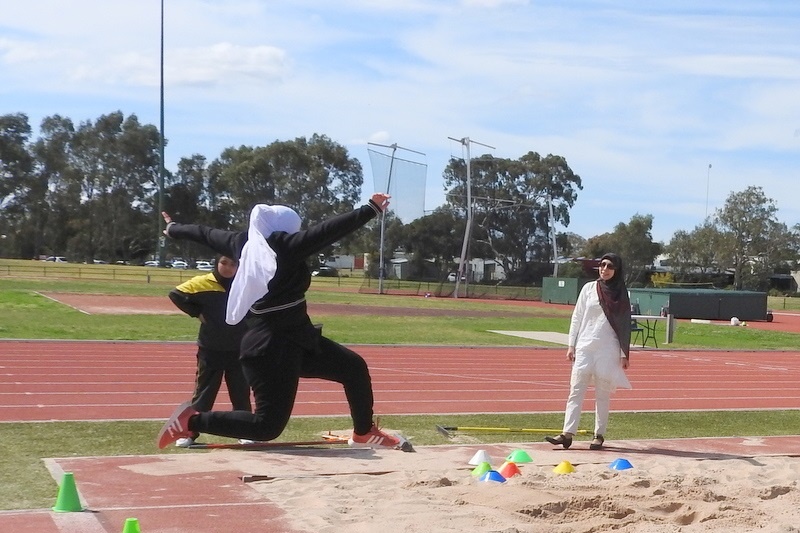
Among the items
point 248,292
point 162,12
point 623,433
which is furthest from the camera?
point 162,12

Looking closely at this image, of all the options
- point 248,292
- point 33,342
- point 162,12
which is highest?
point 162,12

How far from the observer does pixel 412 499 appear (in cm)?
636

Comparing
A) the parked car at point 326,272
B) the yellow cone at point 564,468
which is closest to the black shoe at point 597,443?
the yellow cone at point 564,468

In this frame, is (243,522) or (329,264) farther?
(329,264)

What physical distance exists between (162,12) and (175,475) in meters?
48.8

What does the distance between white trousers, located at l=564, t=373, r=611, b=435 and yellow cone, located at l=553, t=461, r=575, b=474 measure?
117 centimetres

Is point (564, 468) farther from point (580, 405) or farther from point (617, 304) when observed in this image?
point (617, 304)

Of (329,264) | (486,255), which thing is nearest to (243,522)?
(486,255)

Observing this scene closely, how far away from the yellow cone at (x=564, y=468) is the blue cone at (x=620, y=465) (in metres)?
0.36

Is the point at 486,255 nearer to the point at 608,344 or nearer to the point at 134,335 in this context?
the point at 134,335

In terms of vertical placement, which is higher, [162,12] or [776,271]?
[162,12]

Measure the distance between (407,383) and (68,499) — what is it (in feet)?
27.5

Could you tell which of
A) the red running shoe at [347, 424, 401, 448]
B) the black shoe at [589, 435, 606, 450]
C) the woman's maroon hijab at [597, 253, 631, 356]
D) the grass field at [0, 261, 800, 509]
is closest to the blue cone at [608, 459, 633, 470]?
the black shoe at [589, 435, 606, 450]

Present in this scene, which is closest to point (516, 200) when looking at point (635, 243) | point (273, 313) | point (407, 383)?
point (635, 243)
